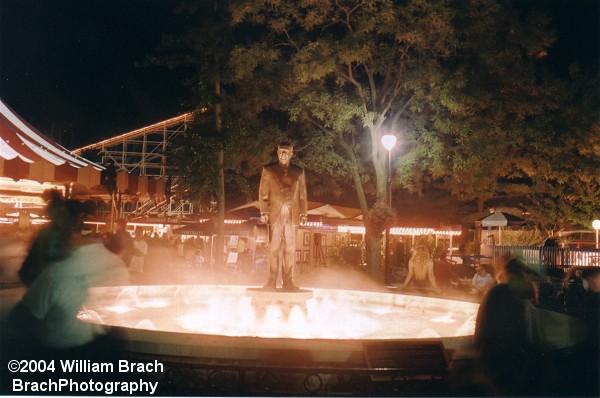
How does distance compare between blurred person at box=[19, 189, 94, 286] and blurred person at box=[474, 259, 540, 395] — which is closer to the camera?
blurred person at box=[19, 189, 94, 286]

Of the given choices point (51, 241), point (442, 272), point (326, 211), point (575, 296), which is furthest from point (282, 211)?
point (326, 211)

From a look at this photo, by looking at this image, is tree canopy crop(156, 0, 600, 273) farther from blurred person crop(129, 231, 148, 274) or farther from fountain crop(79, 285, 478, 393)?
fountain crop(79, 285, 478, 393)

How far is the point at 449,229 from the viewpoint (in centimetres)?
2219

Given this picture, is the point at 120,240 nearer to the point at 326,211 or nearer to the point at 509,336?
the point at 509,336

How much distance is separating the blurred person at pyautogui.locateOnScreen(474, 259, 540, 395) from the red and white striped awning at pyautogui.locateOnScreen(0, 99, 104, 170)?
7229mm

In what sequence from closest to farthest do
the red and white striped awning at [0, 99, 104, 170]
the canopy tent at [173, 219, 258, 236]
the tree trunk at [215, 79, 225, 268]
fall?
1. the red and white striped awning at [0, 99, 104, 170]
2. the tree trunk at [215, 79, 225, 268]
3. the canopy tent at [173, 219, 258, 236]

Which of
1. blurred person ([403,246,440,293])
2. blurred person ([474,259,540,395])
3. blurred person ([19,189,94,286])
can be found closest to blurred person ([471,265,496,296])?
blurred person ([403,246,440,293])

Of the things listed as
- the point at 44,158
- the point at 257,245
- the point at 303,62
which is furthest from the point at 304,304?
the point at 257,245

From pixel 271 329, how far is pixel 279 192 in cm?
243

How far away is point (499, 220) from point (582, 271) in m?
9.29

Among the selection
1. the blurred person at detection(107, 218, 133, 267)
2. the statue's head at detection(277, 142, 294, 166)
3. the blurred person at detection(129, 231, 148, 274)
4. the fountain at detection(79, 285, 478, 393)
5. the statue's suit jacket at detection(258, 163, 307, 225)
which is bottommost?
the fountain at detection(79, 285, 478, 393)

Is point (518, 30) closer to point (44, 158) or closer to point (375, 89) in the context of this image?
point (375, 89)

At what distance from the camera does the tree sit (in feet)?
60.9

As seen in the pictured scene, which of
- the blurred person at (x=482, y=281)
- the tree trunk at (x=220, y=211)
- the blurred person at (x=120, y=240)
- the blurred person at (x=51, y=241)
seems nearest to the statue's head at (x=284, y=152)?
the blurred person at (x=120, y=240)
